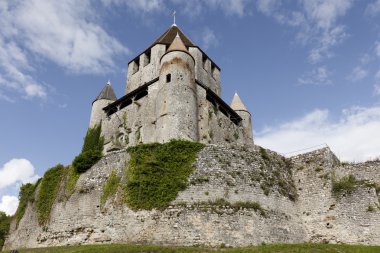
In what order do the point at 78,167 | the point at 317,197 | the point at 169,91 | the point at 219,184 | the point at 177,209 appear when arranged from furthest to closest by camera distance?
the point at 169,91 → the point at 78,167 → the point at 317,197 → the point at 219,184 → the point at 177,209

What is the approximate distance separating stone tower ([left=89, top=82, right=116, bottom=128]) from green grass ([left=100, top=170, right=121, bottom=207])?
15.9 metres

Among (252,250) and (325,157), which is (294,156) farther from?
(252,250)

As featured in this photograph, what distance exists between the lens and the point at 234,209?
65.9ft

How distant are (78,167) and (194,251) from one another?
10952mm

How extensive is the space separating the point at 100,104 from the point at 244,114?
14.9 meters

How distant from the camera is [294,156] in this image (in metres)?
25.2

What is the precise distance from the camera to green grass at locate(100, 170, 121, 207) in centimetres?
2161

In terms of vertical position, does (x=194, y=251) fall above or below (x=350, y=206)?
below

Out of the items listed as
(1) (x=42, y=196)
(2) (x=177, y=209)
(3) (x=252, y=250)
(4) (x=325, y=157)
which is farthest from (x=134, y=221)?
(4) (x=325, y=157)

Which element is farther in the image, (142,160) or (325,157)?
(325,157)

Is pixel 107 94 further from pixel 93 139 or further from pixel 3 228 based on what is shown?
pixel 3 228

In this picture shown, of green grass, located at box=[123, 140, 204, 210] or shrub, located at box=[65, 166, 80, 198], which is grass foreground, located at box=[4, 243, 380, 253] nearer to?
green grass, located at box=[123, 140, 204, 210]

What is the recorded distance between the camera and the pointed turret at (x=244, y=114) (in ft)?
127

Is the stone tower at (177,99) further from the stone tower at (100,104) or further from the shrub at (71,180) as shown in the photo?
the stone tower at (100,104)
